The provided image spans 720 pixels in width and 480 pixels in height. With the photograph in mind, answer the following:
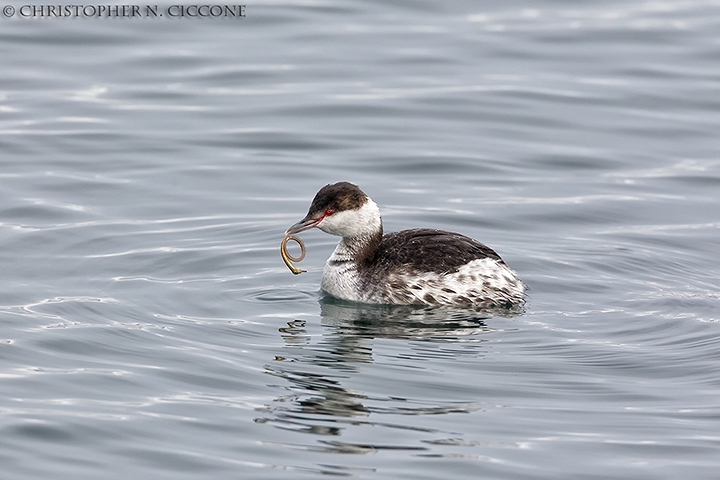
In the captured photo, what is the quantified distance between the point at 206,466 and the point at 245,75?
493 inches

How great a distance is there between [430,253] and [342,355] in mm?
2058

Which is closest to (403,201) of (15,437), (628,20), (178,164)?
(178,164)

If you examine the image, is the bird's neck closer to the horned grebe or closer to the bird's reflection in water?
the horned grebe

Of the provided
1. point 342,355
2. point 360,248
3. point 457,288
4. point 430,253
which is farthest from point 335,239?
point 342,355

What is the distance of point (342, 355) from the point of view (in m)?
10.9

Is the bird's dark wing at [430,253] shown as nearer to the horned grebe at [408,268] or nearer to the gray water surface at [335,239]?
the horned grebe at [408,268]

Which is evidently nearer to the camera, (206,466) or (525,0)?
(206,466)

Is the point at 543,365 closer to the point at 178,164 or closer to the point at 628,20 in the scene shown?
the point at 178,164

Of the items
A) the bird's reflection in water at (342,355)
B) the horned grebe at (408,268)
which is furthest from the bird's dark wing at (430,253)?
the bird's reflection in water at (342,355)

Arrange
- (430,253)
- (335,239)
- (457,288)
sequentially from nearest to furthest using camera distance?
(457,288), (430,253), (335,239)

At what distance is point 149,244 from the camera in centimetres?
1406

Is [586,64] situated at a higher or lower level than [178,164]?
higher

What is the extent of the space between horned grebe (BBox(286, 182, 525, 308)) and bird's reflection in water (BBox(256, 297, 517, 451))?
0.46 ft

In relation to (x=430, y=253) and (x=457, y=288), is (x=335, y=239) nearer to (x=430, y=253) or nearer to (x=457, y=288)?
(x=430, y=253)
